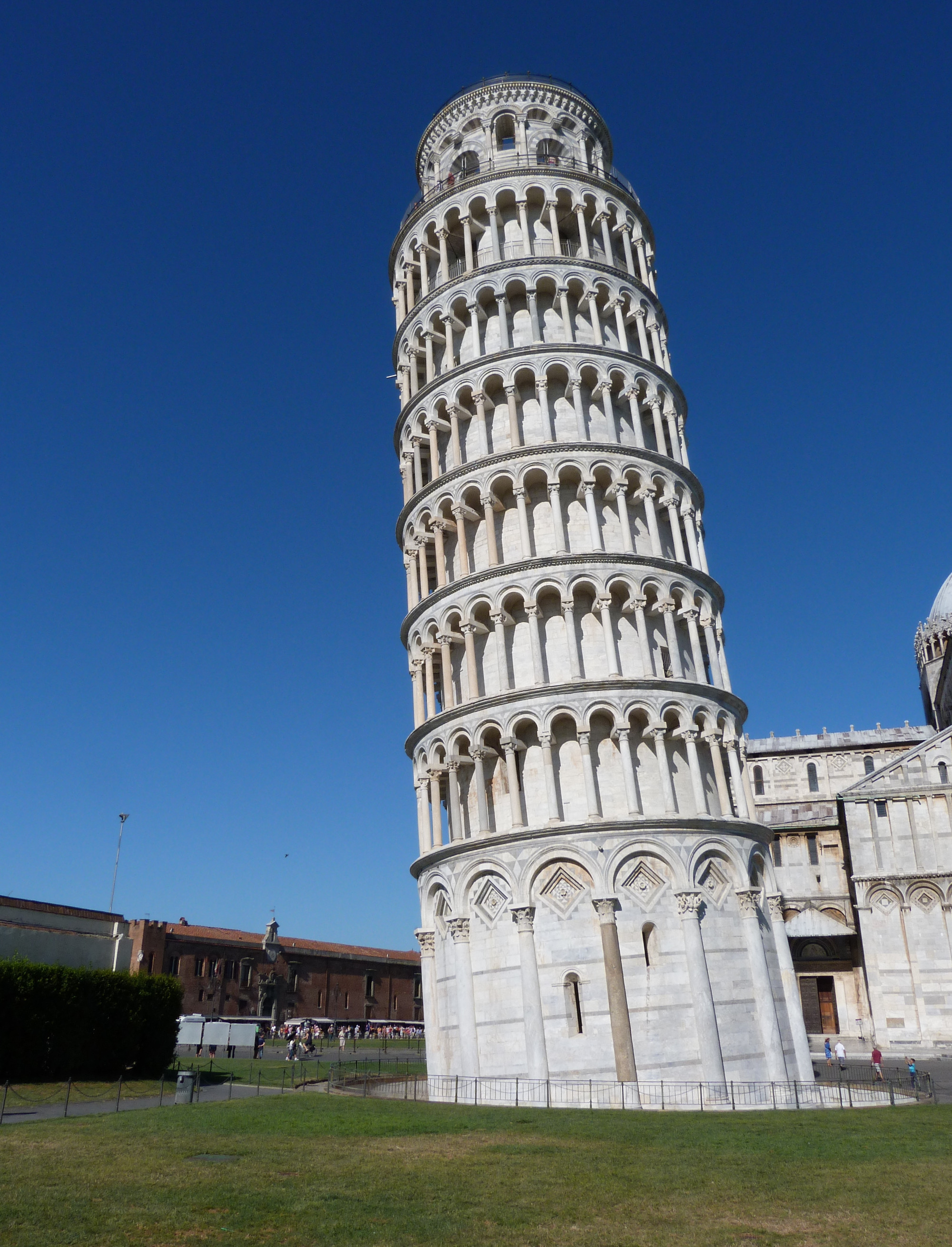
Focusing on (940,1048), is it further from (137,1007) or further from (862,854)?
(137,1007)

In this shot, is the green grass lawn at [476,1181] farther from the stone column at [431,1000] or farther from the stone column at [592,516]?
the stone column at [592,516]

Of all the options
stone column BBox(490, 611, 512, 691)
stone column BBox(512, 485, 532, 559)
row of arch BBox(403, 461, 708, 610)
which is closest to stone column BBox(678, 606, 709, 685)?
row of arch BBox(403, 461, 708, 610)

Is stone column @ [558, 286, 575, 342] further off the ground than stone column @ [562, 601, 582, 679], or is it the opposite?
stone column @ [558, 286, 575, 342]

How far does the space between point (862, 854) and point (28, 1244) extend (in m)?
54.5

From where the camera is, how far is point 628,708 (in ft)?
109

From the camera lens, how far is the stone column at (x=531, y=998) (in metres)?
29.5

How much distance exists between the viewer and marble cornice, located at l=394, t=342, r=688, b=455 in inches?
1532

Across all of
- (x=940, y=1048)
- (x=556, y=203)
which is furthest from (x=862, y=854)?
(x=556, y=203)

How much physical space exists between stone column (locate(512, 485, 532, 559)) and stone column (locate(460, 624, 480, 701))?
131 inches

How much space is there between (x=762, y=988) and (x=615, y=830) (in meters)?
6.65

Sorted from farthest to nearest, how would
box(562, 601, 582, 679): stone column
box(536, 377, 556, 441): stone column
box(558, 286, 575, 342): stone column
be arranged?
box(558, 286, 575, 342): stone column → box(536, 377, 556, 441): stone column → box(562, 601, 582, 679): stone column

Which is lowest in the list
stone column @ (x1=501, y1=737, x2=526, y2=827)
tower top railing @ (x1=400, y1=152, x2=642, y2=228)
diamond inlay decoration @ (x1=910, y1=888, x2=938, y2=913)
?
diamond inlay decoration @ (x1=910, y1=888, x2=938, y2=913)

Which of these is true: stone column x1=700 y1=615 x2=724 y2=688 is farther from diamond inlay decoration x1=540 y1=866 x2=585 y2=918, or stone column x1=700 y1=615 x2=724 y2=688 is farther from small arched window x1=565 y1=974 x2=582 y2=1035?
small arched window x1=565 y1=974 x2=582 y2=1035

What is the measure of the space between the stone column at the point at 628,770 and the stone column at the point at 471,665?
5338 millimetres
